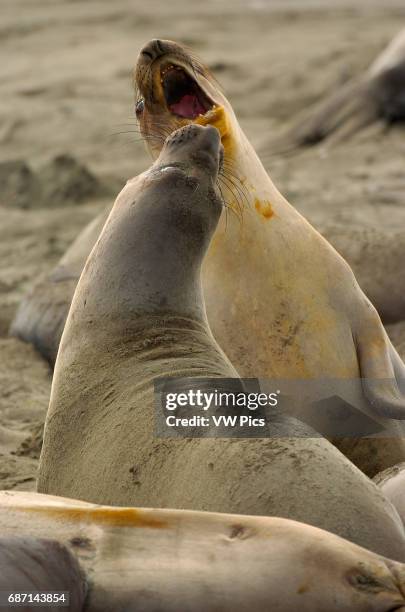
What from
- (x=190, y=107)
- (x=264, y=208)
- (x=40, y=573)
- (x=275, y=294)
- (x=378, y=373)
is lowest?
(x=378, y=373)

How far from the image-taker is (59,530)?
2.60 metres

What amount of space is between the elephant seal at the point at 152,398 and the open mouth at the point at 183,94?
19.2 inches

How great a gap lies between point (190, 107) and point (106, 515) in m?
1.71

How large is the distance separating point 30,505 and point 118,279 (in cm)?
83

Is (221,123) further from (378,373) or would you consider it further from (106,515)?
(106,515)

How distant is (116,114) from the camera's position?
31.8ft

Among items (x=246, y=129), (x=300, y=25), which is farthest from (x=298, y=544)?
(x=300, y=25)

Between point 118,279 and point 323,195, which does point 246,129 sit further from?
point 118,279

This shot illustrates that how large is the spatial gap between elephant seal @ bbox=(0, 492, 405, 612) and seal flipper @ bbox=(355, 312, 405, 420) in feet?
3.84

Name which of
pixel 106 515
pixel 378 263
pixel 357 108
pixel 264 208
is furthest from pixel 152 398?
pixel 357 108

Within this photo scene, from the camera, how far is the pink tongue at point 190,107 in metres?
4.00

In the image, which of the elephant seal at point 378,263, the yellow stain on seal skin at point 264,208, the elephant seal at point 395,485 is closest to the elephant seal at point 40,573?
the elephant seal at point 395,485

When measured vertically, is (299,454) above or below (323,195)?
above

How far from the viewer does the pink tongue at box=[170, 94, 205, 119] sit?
13.1 ft
